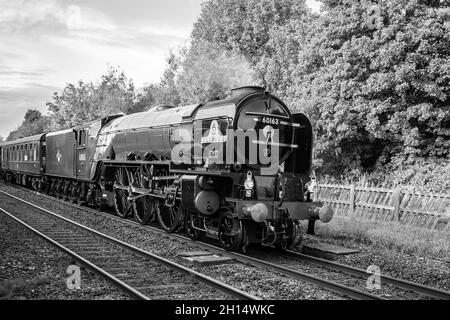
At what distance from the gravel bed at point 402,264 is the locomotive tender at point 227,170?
1089mm

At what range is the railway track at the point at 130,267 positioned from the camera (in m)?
6.53

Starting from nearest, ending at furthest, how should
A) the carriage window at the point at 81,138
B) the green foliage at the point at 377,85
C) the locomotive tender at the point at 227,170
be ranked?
the locomotive tender at the point at 227,170
the green foliage at the point at 377,85
the carriage window at the point at 81,138

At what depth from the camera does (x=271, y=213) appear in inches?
357

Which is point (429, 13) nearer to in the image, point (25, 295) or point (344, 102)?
point (344, 102)

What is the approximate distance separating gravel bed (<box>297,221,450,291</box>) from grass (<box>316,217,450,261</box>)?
274 millimetres

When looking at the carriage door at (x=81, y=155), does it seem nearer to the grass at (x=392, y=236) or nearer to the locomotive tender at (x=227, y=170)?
the locomotive tender at (x=227, y=170)

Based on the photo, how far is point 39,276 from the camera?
7191mm

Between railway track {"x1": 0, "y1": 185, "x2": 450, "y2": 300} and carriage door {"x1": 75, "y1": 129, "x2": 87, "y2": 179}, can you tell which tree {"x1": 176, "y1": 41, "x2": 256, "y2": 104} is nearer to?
carriage door {"x1": 75, "y1": 129, "x2": 87, "y2": 179}

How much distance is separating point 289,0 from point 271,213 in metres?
26.1

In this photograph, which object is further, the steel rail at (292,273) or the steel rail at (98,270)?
the steel rail at (292,273)

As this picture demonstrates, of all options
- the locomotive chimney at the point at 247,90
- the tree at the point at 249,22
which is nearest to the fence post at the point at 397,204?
the locomotive chimney at the point at 247,90

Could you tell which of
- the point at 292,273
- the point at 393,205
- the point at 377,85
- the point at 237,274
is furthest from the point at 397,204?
the point at 237,274

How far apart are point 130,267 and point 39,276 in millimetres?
1514
